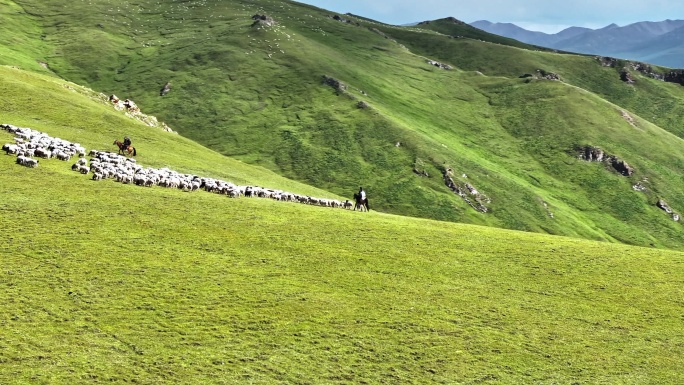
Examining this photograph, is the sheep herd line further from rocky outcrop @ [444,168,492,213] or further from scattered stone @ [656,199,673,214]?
scattered stone @ [656,199,673,214]

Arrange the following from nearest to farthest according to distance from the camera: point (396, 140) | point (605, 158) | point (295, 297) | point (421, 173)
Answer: point (295, 297)
point (421, 173)
point (396, 140)
point (605, 158)

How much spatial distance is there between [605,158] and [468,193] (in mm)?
70381

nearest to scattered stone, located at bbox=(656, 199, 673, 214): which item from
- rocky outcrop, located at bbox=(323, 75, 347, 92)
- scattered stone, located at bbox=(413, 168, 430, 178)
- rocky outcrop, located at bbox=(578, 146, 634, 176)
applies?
rocky outcrop, located at bbox=(578, 146, 634, 176)

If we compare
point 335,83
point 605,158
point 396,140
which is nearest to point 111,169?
point 396,140

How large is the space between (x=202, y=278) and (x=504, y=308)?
64.3ft

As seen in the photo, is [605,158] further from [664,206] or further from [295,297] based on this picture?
[295,297]

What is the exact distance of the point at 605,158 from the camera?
6772 inches

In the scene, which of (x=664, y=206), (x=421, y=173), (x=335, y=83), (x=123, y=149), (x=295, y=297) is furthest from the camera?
(x=335, y=83)

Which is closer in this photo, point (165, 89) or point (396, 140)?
point (396, 140)

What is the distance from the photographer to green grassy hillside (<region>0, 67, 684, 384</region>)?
25.0 m

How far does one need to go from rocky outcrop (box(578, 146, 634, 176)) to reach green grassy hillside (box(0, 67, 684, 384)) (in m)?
137

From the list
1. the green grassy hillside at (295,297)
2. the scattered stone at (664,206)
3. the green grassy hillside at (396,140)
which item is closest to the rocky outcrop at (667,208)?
the scattered stone at (664,206)

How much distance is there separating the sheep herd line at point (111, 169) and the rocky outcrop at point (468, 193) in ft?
260

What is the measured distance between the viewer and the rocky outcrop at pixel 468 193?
130 metres
